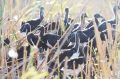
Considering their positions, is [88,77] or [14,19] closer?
[88,77]

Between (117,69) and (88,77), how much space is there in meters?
0.07

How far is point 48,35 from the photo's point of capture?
87 centimetres

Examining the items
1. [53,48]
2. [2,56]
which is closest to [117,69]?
[53,48]

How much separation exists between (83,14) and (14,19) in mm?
242

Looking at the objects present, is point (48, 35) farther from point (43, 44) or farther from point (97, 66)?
point (97, 66)

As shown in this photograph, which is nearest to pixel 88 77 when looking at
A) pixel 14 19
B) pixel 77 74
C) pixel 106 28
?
pixel 77 74

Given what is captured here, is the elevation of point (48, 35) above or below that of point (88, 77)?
above

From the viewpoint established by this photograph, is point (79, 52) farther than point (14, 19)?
No

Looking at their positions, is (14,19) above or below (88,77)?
above

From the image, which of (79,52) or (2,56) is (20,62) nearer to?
(2,56)

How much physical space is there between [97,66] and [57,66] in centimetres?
11

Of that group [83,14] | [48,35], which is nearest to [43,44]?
[48,35]

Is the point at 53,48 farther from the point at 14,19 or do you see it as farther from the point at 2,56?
the point at 14,19

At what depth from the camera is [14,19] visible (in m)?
1.05
